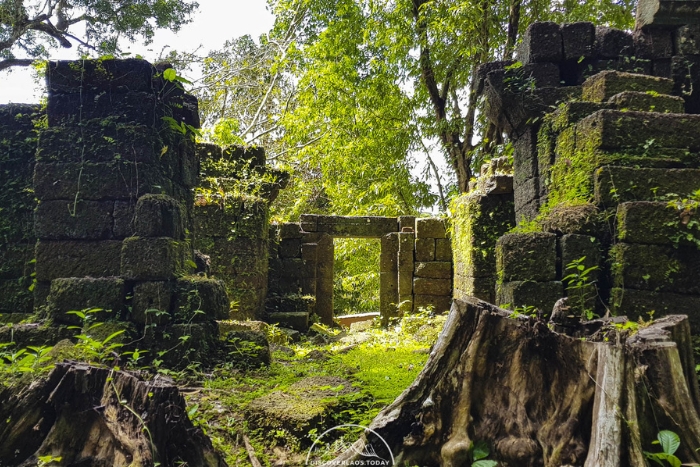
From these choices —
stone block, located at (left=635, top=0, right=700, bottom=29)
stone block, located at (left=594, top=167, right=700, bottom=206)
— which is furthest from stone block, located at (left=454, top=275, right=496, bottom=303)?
stone block, located at (left=594, top=167, right=700, bottom=206)

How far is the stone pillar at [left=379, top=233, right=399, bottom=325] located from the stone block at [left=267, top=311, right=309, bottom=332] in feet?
7.10

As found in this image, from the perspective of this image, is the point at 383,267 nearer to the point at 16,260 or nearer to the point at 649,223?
the point at 16,260

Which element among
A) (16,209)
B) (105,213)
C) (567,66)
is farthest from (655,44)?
(16,209)

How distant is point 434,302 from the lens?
453 inches

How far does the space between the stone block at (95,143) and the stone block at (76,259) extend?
801 millimetres

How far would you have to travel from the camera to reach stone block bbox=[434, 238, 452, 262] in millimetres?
11578

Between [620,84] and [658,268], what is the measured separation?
211cm

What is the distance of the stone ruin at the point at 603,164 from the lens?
13.1ft

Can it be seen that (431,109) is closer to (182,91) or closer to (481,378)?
(182,91)

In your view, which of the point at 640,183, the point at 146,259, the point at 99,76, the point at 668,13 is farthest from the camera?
the point at 668,13

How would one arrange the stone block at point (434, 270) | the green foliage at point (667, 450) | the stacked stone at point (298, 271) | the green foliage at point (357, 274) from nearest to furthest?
the green foliage at point (667, 450), the stacked stone at point (298, 271), the stone block at point (434, 270), the green foliage at point (357, 274)

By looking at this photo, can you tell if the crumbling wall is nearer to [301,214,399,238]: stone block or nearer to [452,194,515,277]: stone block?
[452,194,515,277]: stone block

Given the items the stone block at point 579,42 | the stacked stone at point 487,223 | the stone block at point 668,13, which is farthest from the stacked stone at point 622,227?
the stacked stone at point 487,223

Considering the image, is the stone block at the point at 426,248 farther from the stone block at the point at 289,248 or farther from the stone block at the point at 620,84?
the stone block at the point at 620,84
